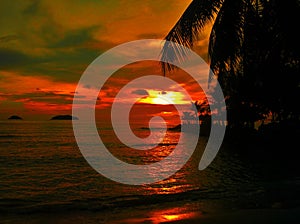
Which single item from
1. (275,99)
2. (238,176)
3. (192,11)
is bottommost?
(238,176)

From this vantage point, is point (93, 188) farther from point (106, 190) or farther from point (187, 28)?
point (187, 28)

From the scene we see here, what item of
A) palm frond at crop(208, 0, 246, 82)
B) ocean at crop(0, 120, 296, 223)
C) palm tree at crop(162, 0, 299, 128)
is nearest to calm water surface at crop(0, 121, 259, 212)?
ocean at crop(0, 120, 296, 223)

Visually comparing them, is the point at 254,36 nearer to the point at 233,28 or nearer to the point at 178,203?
the point at 233,28

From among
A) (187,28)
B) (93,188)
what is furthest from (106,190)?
(187,28)

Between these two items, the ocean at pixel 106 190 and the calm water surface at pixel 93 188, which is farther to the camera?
the calm water surface at pixel 93 188

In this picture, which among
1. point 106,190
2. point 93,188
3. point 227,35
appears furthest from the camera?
point 93,188

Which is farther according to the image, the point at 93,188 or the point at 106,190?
the point at 93,188

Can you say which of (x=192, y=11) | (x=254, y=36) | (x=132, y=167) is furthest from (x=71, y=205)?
(x=132, y=167)

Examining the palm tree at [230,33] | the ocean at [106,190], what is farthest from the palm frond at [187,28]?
the ocean at [106,190]

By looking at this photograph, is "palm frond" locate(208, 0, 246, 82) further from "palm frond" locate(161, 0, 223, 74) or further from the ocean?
the ocean

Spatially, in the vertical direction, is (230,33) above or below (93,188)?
above

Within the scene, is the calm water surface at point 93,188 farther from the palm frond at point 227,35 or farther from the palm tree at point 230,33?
the palm frond at point 227,35

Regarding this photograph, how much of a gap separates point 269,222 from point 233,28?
7789mm

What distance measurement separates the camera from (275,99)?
101 feet
